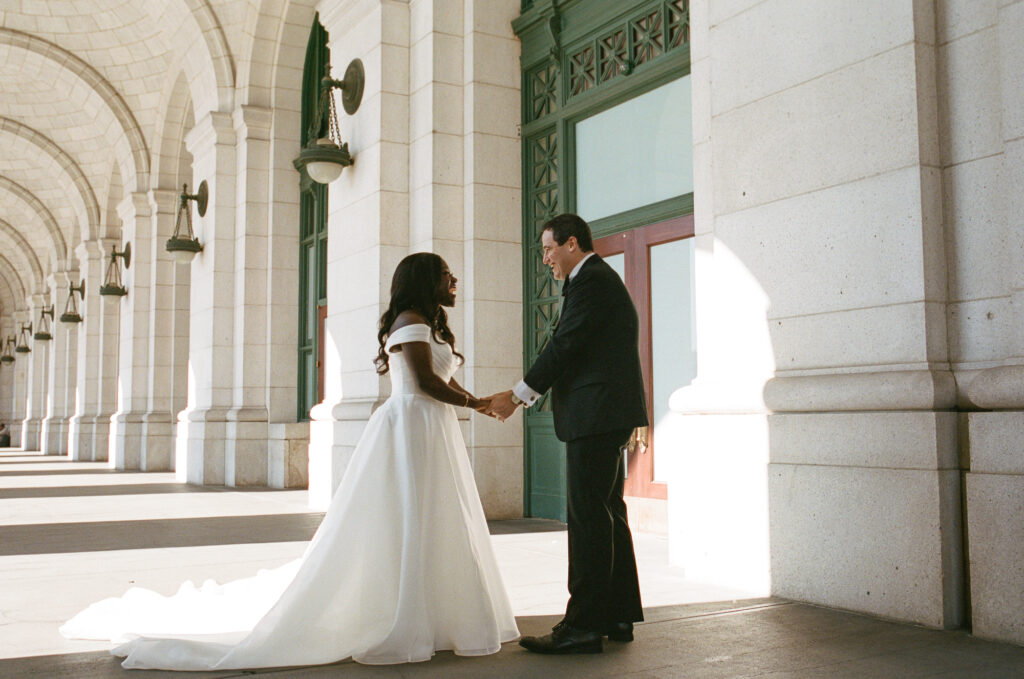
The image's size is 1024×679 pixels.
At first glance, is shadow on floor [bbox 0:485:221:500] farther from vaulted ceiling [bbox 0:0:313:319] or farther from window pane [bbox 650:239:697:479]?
window pane [bbox 650:239:697:479]

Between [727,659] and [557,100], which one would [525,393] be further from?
[557,100]

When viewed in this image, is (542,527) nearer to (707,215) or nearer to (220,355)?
(707,215)

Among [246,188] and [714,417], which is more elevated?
[246,188]

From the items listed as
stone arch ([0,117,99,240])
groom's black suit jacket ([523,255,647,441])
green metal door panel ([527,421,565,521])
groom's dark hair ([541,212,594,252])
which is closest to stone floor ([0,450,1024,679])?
green metal door panel ([527,421,565,521])

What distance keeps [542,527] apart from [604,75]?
13.9ft

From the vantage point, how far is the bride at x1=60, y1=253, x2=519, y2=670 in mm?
4230

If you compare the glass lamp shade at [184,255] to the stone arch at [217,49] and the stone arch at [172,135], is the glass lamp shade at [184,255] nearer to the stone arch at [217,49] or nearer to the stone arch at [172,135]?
the stone arch at [217,49]

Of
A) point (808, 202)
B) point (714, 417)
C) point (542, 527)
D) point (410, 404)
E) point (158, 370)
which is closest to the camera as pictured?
point (410, 404)

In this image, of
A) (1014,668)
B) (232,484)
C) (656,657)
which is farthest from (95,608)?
(232,484)

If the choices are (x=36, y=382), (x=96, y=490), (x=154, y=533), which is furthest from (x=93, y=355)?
(x=154, y=533)

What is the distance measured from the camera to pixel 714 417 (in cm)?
617

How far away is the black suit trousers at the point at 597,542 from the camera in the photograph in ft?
14.6

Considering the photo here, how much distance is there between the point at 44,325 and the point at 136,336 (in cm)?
1659

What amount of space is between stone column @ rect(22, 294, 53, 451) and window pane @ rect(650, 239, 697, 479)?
3352cm
